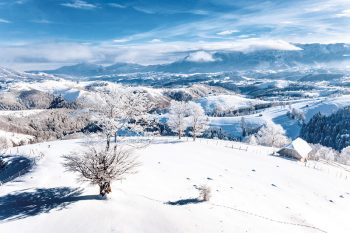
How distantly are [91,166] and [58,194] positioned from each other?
5.01 m

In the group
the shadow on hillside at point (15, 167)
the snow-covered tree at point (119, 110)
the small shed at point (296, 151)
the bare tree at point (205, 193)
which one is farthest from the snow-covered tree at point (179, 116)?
the bare tree at point (205, 193)

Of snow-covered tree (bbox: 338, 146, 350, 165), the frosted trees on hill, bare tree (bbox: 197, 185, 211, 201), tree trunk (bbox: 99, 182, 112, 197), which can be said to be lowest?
snow-covered tree (bbox: 338, 146, 350, 165)

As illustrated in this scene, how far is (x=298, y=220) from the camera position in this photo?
4319 cm

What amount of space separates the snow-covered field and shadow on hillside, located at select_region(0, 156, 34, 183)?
1619 mm

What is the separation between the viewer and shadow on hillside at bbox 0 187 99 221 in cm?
3559

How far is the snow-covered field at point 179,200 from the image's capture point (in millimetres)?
34750

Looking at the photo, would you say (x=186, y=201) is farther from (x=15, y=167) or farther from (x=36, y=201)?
(x=15, y=167)

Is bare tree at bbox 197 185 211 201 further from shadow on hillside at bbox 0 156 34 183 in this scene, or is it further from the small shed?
the small shed

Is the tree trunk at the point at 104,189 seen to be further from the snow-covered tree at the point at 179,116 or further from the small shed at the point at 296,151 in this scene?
the snow-covered tree at the point at 179,116

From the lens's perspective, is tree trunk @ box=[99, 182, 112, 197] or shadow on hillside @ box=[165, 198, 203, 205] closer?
tree trunk @ box=[99, 182, 112, 197]

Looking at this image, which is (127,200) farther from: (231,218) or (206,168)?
(206,168)

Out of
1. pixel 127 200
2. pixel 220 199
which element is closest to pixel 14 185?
pixel 127 200

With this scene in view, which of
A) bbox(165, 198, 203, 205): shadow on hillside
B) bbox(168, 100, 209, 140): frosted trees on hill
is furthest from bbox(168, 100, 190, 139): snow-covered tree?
bbox(165, 198, 203, 205): shadow on hillside

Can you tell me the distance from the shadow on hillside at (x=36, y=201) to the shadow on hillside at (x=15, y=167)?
34.5ft
